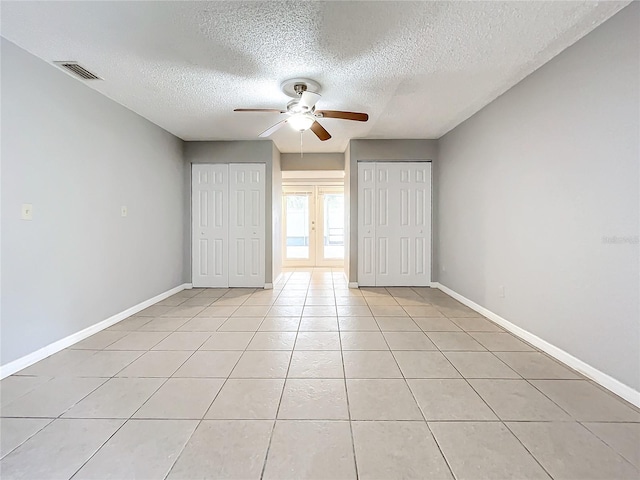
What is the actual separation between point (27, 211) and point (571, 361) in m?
4.21

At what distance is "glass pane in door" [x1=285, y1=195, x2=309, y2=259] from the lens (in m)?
7.73

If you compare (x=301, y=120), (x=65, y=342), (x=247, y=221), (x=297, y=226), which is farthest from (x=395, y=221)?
(x=65, y=342)

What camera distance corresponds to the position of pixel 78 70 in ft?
8.48

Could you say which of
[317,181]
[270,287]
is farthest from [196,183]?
[317,181]

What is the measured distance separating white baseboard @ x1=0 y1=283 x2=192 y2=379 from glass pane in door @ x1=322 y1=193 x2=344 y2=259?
14.7ft

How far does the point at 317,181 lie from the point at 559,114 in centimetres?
555

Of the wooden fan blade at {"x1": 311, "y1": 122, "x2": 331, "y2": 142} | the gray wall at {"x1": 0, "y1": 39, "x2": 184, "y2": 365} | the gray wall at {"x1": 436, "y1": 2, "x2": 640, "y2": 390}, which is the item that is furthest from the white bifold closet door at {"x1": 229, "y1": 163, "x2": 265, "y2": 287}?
the gray wall at {"x1": 436, "y1": 2, "x2": 640, "y2": 390}

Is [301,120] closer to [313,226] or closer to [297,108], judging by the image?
[297,108]

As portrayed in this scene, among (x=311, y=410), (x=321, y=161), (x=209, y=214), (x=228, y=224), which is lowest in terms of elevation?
(x=311, y=410)

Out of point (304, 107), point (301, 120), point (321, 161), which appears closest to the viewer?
point (304, 107)

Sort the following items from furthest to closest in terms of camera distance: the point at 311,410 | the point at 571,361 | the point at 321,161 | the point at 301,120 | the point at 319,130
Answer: the point at 321,161 < the point at 319,130 < the point at 301,120 < the point at 571,361 < the point at 311,410

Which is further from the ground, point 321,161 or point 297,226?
point 321,161

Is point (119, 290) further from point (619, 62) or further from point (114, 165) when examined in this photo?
point (619, 62)

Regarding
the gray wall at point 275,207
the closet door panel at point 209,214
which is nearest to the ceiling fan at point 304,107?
the gray wall at point 275,207
